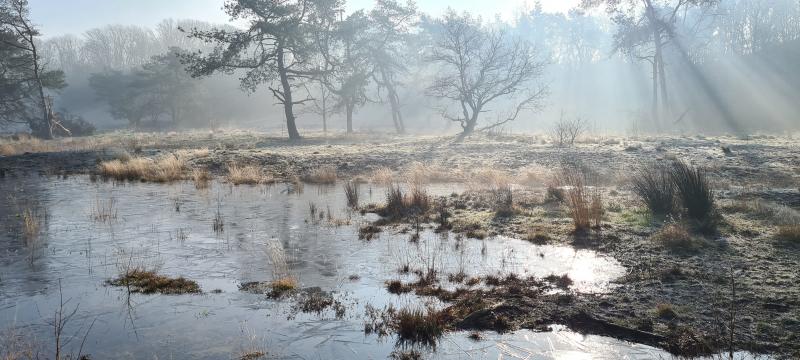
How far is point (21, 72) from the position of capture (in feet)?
143

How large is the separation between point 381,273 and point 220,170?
1440 cm

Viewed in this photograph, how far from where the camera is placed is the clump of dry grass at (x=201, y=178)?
1711cm

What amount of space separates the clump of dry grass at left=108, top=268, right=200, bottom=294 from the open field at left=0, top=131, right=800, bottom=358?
57 millimetres

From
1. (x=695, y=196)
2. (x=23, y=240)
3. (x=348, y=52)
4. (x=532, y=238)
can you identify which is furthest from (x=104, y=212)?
(x=348, y=52)

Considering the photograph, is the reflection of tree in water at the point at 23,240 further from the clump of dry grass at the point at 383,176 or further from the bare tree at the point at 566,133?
the bare tree at the point at 566,133

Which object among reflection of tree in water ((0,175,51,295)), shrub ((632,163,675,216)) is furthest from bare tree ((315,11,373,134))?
shrub ((632,163,675,216))

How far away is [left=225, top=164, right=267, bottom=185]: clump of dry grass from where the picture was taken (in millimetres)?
18078

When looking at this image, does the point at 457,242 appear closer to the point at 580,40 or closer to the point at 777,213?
the point at 777,213

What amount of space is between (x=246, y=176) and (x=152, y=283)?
37.5 feet

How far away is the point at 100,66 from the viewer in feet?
317

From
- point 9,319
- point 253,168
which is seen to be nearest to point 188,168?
point 253,168

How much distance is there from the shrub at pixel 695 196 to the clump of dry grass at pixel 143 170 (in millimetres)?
14897

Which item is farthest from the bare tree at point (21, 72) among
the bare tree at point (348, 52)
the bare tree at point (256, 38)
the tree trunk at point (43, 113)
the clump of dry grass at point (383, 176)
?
the clump of dry grass at point (383, 176)

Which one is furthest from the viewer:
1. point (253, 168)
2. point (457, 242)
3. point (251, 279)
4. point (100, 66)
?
point (100, 66)
